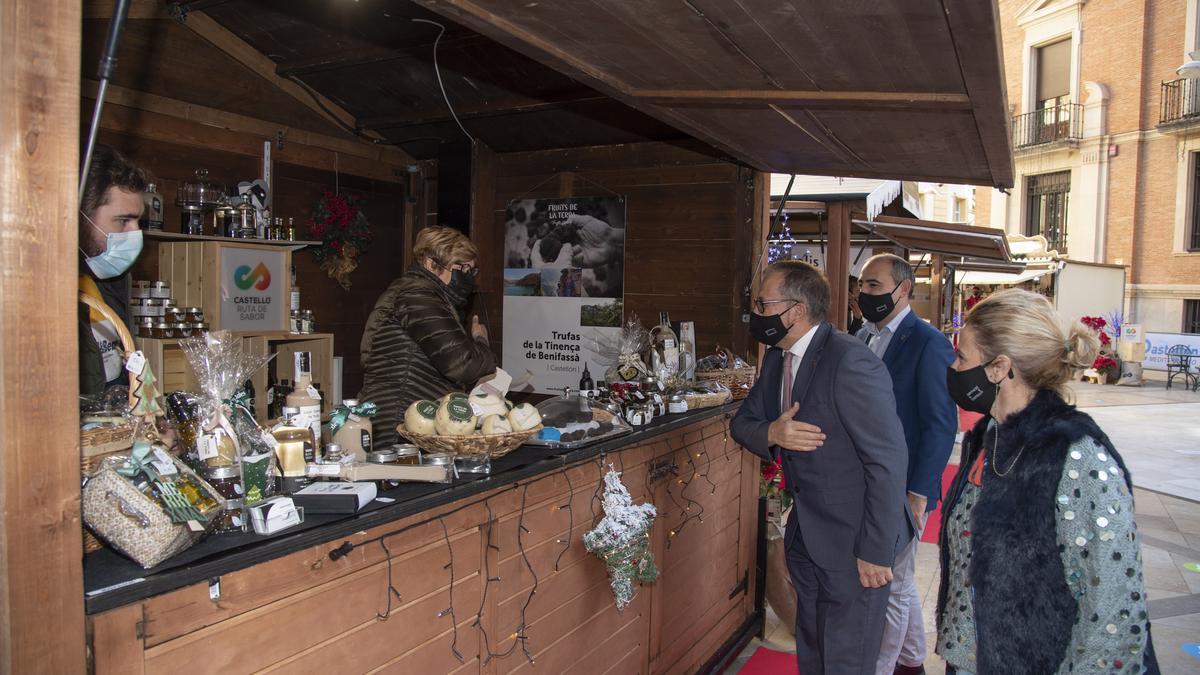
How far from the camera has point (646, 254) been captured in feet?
18.0

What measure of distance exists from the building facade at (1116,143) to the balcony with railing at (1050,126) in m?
0.04

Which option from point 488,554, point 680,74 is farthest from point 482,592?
point 680,74

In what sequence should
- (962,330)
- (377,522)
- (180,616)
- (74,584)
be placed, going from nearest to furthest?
(74,584), (180,616), (377,522), (962,330)

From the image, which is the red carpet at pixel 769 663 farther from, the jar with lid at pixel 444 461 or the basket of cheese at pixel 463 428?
the jar with lid at pixel 444 461

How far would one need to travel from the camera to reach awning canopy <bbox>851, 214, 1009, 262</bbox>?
805cm

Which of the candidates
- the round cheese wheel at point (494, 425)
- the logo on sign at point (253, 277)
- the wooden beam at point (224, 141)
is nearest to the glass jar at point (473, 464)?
the round cheese wheel at point (494, 425)

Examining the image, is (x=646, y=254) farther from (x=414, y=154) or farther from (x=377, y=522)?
(x=377, y=522)

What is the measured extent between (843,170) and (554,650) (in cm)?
306

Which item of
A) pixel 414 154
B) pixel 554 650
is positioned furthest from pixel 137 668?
pixel 414 154

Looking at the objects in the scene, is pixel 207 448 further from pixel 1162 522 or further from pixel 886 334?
pixel 1162 522

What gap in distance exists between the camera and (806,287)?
3.02 metres

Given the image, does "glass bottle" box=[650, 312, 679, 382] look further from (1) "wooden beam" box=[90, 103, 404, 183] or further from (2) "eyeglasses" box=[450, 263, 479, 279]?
(1) "wooden beam" box=[90, 103, 404, 183]

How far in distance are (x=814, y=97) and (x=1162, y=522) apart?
6394mm

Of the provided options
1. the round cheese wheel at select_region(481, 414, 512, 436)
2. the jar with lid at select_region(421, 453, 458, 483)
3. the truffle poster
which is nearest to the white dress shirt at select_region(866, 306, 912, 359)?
the truffle poster
